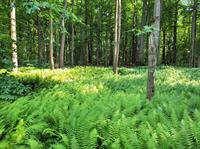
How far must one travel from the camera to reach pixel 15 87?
27.1 feet

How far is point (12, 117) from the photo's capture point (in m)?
5.15

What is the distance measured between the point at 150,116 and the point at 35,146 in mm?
2517

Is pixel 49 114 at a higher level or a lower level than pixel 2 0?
lower

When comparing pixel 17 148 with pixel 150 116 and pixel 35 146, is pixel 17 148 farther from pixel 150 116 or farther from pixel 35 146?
pixel 150 116

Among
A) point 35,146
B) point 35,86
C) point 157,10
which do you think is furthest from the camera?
point 35,86

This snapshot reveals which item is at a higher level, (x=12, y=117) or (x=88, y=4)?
(x=88, y=4)

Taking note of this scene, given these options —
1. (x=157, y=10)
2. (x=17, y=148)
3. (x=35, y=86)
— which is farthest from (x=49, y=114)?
(x=35, y=86)

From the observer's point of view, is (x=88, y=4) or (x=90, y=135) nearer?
(x=90, y=135)

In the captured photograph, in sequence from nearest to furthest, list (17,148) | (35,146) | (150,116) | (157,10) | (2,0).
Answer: (35,146) < (17,148) < (150,116) < (157,10) < (2,0)

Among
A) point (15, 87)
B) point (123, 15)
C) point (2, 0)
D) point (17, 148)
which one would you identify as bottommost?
point (17, 148)

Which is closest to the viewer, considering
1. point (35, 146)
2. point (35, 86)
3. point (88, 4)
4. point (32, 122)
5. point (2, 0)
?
point (35, 146)

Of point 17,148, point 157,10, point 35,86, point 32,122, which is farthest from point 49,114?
point 35,86

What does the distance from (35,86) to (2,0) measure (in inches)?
137

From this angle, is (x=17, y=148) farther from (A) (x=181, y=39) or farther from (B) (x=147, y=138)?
(A) (x=181, y=39)
